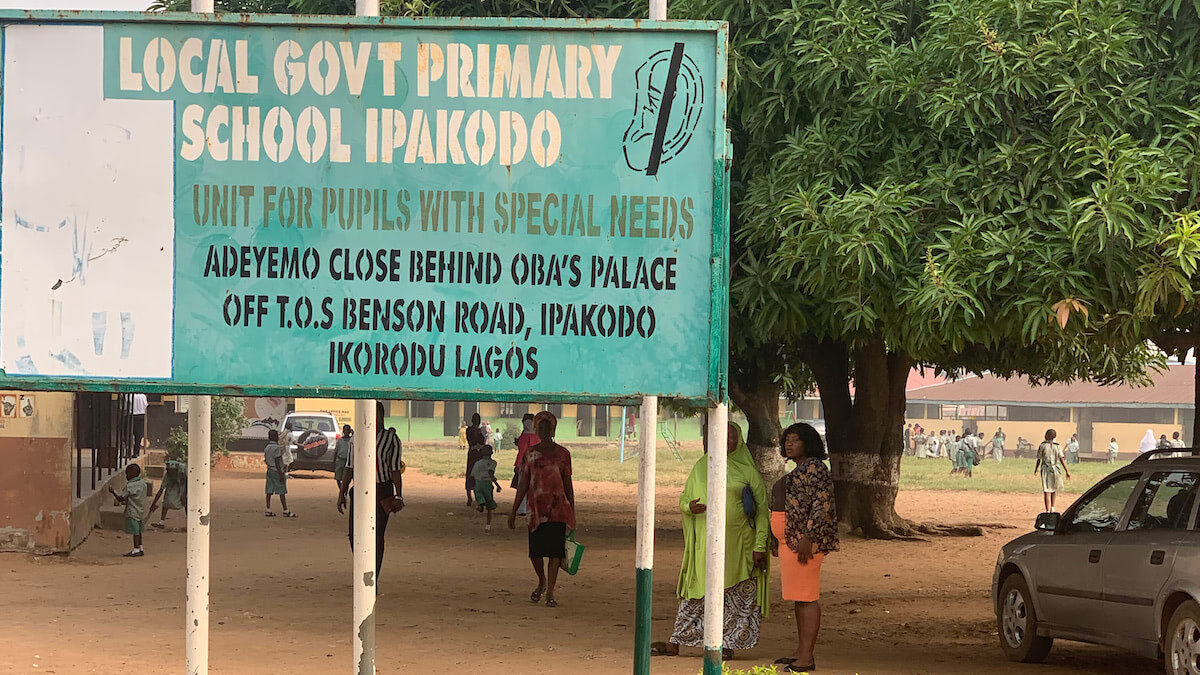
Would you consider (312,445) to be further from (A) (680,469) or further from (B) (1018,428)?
(B) (1018,428)

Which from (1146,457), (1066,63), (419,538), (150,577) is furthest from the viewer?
(419,538)

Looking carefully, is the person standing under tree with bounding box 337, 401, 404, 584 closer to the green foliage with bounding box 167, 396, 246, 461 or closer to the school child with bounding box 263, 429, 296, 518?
the school child with bounding box 263, 429, 296, 518

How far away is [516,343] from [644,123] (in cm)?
92

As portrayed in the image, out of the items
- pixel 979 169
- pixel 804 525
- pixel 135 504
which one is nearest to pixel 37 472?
pixel 135 504

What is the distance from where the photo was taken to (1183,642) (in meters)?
8.30

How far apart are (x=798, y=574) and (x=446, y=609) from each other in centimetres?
493

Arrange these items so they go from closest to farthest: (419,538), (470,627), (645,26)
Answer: (645,26), (470,627), (419,538)

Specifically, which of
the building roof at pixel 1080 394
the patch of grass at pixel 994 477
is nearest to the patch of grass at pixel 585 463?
the patch of grass at pixel 994 477

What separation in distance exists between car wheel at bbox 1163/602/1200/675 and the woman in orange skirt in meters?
2.08

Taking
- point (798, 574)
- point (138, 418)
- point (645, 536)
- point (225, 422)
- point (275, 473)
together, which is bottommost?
point (225, 422)

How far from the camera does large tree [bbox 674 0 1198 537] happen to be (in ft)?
28.6

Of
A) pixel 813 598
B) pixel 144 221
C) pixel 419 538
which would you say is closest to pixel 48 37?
pixel 144 221

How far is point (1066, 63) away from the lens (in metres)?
9.05

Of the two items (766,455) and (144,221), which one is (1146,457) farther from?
(766,455)
